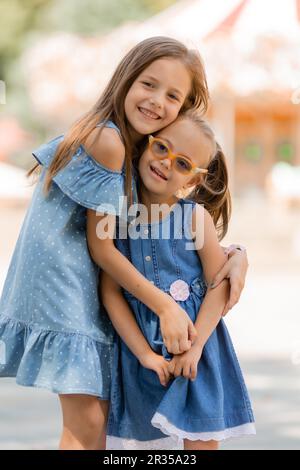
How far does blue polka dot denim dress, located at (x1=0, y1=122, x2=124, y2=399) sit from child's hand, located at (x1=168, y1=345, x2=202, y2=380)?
15 centimetres

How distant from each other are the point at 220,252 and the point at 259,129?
13244mm

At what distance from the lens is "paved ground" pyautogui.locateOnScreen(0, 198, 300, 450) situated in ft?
10.9

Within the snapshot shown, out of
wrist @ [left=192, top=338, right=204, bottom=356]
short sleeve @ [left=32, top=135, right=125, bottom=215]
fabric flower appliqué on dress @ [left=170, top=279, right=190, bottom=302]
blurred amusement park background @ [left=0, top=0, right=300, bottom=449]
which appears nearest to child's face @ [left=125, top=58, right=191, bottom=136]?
short sleeve @ [left=32, top=135, right=125, bottom=215]

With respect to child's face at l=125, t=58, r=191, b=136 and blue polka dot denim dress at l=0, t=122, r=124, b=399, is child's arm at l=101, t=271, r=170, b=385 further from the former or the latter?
child's face at l=125, t=58, r=191, b=136

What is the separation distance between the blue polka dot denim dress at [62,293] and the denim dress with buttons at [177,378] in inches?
2.5

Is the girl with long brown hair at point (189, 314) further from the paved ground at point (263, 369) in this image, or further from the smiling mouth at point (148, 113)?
the paved ground at point (263, 369)

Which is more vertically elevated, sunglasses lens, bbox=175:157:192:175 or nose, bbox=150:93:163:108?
nose, bbox=150:93:163:108

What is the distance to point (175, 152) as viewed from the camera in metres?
2.13

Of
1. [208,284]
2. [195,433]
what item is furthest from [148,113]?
[195,433]

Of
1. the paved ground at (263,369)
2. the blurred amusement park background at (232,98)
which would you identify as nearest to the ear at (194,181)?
the paved ground at (263,369)

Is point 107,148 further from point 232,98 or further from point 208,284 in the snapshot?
point 232,98

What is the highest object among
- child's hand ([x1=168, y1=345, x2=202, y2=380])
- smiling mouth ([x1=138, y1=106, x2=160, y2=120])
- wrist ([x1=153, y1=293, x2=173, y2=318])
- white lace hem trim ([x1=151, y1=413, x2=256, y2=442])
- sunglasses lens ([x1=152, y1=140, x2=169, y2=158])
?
smiling mouth ([x1=138, y1=106, x2=160, y2=120])

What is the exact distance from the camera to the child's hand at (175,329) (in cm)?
210

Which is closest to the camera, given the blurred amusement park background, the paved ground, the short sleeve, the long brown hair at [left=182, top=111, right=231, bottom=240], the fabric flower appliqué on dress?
the short sleeve
